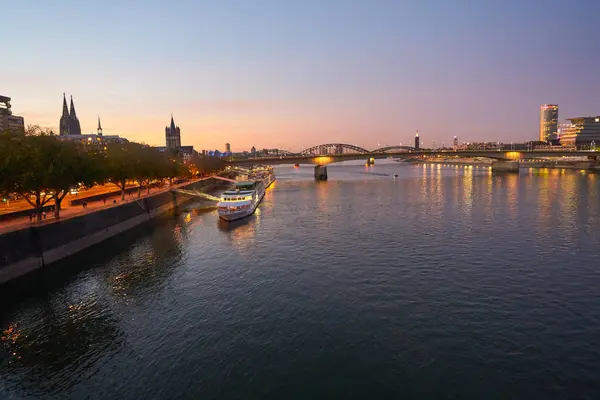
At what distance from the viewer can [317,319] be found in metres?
25.1

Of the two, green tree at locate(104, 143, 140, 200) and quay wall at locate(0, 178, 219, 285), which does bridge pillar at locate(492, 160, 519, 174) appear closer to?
green tree at locate(104, 143, 140, 200)

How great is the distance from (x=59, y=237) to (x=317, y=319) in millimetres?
33426

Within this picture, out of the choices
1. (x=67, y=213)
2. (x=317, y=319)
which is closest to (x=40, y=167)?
(x=67, y=213)

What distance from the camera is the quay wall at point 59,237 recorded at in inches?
1374

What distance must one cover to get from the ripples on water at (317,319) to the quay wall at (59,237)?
6.52 feet

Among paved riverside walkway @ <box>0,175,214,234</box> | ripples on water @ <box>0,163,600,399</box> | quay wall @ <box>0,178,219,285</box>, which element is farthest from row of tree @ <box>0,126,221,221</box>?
ripples on water @ <box>0,163,600,399</box>

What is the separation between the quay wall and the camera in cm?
3491

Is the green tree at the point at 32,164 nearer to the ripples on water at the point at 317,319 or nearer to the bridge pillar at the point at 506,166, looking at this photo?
the ripples on water at the point at 317,319

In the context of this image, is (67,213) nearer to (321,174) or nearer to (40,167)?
(40,167)

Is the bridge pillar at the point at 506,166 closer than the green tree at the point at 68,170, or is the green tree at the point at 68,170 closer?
the green tree at the point at 68,170

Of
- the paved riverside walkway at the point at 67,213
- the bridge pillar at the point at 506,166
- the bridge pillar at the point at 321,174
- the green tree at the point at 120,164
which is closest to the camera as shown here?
the paved riverside walkway at the point at 67,213

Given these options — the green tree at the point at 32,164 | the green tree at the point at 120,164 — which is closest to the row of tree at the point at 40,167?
the green tree at the point at 32,164

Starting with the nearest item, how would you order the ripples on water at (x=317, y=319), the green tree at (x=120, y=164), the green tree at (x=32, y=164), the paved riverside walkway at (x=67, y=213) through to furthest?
the ripples on water at (x=317, y=319), the green tree at (x=32, y=164), the paved riverside walkway at (x=67, y=213), the green tree at (x=120, y=164)

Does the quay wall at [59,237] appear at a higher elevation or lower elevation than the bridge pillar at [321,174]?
lower
